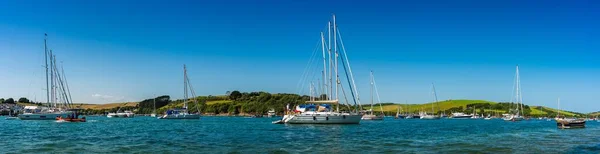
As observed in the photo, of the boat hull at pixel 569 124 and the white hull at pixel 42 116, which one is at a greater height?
the white hull at pixel 42 116

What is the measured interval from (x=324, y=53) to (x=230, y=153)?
54.2 metres

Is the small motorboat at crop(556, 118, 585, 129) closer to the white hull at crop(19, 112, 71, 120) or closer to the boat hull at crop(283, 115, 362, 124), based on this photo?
the boat hull at crop(283, 115, 362, 124)

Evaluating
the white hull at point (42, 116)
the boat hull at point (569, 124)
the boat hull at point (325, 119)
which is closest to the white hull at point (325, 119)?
the boat hull at point (325, 119)

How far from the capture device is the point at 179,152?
30.7 meters

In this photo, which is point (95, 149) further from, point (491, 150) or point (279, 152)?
point (491, 150)

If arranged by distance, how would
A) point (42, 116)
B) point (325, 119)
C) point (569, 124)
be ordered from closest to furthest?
point (325, 119) → point (569, 124) → point (42, 116)

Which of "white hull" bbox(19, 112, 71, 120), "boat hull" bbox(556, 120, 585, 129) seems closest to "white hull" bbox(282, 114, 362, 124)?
"boat hull" bbox(556, 120, 585, 129)

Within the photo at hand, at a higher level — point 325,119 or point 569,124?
point 325,119

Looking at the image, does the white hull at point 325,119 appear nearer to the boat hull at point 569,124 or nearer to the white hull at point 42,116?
the boat hull at point 569,124

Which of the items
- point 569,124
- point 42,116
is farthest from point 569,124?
point 42,116

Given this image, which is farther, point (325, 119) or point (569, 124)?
point (569, 124)

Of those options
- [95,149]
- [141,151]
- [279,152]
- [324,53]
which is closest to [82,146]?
[95,149]

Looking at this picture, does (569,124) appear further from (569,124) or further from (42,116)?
(42,116)

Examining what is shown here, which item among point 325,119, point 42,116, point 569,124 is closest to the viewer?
point 325,119
